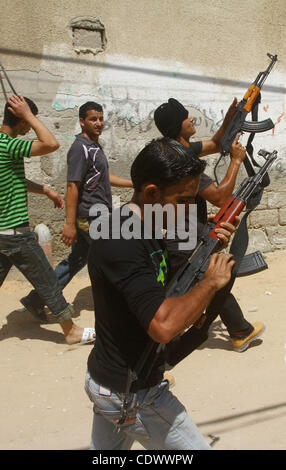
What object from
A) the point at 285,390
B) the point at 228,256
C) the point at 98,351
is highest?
the point at 228,256

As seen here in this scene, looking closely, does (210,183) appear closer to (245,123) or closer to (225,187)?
(225,187)

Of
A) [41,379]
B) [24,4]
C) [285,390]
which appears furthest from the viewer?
[24,4]

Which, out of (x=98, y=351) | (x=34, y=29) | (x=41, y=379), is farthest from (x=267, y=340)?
(x=34, y=29)

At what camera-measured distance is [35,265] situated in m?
3.59

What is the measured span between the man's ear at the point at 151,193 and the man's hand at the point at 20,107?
1.98 meters

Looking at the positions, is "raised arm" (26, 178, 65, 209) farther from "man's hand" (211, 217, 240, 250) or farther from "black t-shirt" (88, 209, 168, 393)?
"black t-shirt" (88, 209, 168, 393)

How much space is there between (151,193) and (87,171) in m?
2.57

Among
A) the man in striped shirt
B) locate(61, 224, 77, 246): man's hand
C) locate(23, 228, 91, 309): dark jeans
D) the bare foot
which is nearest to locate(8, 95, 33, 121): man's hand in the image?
the man in striped shirt

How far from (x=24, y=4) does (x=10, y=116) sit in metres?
1.96

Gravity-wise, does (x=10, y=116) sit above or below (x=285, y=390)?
above

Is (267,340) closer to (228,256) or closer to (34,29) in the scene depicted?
(228,256)

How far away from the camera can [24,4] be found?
486 centimetres

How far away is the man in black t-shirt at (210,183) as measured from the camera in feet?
10.5

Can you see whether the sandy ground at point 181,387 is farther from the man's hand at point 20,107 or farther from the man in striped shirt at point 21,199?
the man's hand at point 20,107
